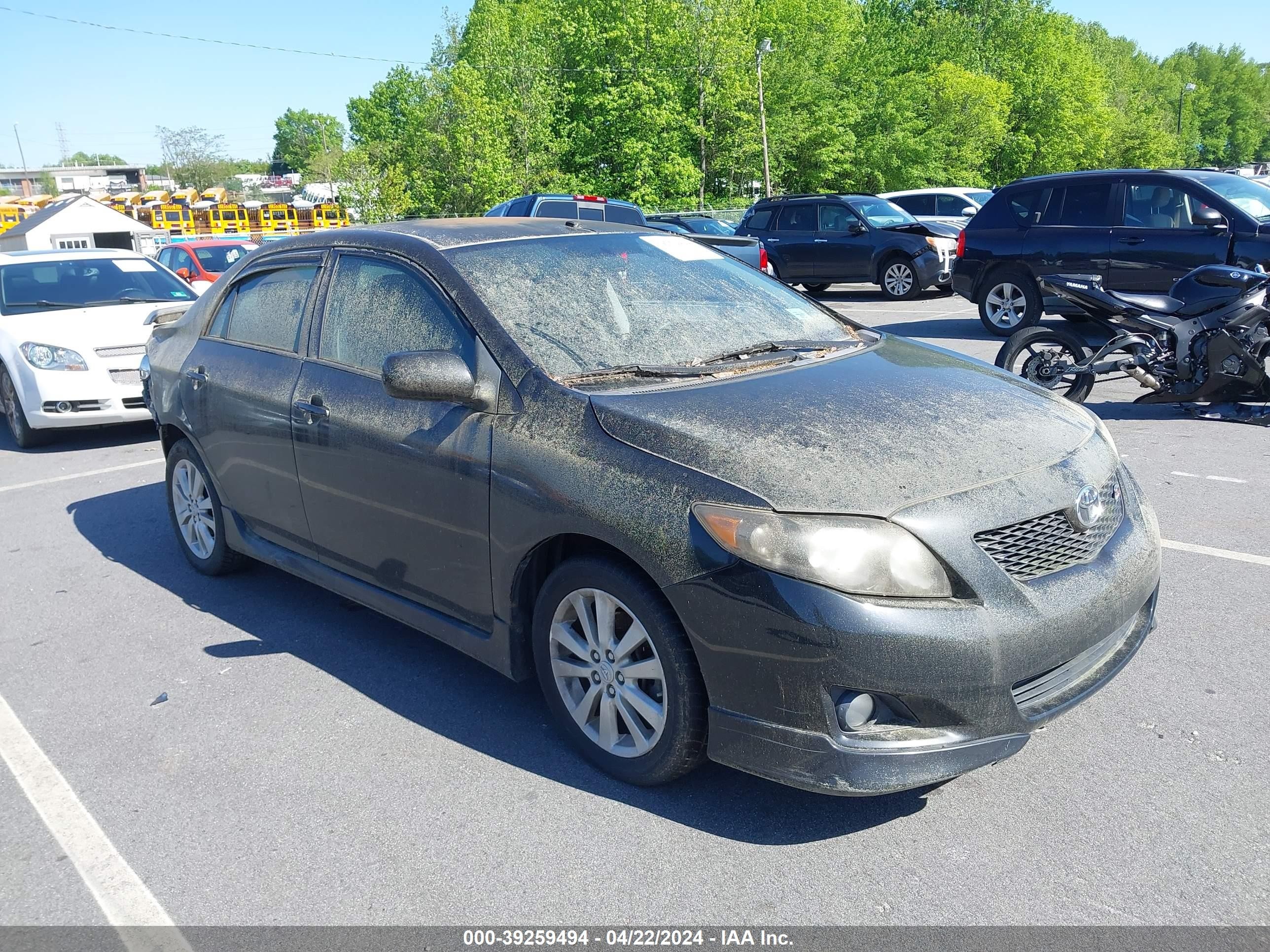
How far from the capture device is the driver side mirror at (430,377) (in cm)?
348

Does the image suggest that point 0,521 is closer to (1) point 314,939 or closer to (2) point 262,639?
(2) point 262,639

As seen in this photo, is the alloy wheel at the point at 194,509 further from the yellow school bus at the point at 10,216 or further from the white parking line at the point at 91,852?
the yellow school bus at the point at 10,216

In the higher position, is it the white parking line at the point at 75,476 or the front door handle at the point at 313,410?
the front door handle at the point at 313,410

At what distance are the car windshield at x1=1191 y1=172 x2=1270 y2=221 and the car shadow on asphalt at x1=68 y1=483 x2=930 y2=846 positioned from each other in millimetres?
9745

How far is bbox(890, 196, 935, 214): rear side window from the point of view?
2511 centimetres

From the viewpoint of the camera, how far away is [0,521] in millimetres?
6898

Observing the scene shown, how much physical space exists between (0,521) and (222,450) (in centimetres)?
297

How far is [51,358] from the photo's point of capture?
887 cm

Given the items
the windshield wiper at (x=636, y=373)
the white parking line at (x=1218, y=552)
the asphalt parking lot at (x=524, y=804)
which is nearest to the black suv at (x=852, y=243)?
the white parking line at (x=1218, y=552)

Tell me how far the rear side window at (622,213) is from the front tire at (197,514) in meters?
12.5

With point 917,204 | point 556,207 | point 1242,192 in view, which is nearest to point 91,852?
point 1242,192

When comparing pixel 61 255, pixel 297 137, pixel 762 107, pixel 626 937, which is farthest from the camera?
pixel 297 137

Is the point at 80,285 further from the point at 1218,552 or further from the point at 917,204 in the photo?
the point at 917,204

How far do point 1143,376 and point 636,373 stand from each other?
18.3ft
